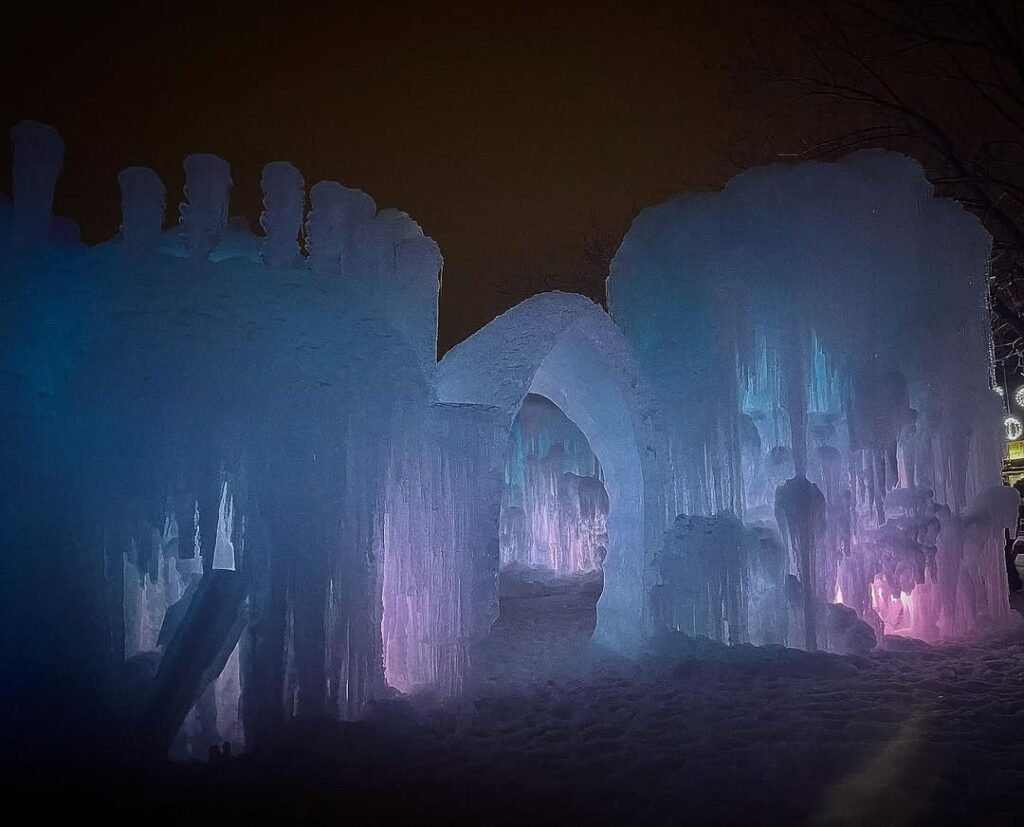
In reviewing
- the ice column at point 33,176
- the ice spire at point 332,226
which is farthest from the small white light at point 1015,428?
the ice column at point 33,176

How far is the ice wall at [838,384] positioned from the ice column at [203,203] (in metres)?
4.95

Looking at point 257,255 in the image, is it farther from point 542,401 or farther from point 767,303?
point 542,401

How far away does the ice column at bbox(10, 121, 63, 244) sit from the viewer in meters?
4.82

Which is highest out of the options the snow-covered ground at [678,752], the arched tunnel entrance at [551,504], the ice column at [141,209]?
the ice column at [141,209]

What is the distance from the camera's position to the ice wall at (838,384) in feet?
24.9

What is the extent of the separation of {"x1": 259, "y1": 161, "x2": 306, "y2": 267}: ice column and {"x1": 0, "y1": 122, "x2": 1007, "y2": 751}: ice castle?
0.02 metres

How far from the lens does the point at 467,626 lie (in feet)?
20.1

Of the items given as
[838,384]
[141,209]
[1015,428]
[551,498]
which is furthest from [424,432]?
[1015,428]

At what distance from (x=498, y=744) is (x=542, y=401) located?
11594 mm

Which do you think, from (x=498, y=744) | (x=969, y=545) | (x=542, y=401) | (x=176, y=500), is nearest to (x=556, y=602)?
(x=542, y=401)

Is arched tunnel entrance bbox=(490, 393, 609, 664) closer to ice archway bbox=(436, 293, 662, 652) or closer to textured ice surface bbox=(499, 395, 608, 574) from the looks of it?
textured ice surface bbox=(499, 395, 608, 574)

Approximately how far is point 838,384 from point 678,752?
469 centimetres

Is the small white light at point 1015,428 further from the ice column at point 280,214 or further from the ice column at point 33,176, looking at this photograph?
the ice column at point 33,176

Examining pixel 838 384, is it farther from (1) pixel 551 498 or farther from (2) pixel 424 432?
(1) pixel 551 498
